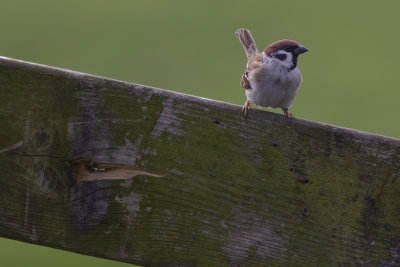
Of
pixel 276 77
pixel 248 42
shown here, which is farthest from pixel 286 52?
pixel 248 42

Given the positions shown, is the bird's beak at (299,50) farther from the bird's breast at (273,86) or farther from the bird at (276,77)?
the bird's breast at (273,86)

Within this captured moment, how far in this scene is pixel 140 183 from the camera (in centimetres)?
186

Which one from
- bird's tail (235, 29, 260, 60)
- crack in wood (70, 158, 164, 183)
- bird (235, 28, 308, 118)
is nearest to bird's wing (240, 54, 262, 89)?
bird (235, 28, 308, 118)

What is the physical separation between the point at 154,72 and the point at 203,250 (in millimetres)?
5479

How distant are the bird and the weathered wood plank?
5.55 feet

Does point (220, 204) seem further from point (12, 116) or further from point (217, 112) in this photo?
point (12, 116)

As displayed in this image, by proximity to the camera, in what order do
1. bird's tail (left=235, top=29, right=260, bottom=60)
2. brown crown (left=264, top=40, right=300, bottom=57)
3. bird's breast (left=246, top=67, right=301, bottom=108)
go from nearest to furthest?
bird's breast (left=246, top=67, right=301, bottom=108), brown crown (left=264, top=40, right=300, bottom=57), bird's tail (left=235, top=29, right=260, bottom=60)

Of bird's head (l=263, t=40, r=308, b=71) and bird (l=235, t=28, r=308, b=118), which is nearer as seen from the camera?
bird (l=235, t=28, r=308, b=118)

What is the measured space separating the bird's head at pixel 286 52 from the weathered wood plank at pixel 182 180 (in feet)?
6.08

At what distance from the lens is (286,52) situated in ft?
12.4

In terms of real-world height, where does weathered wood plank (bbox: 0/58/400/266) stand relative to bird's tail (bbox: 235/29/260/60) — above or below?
below

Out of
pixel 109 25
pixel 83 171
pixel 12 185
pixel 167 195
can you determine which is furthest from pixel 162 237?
pixel 109 25

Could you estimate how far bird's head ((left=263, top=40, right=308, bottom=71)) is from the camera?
3.75 metres

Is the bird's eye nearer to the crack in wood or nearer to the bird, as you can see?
the bird
